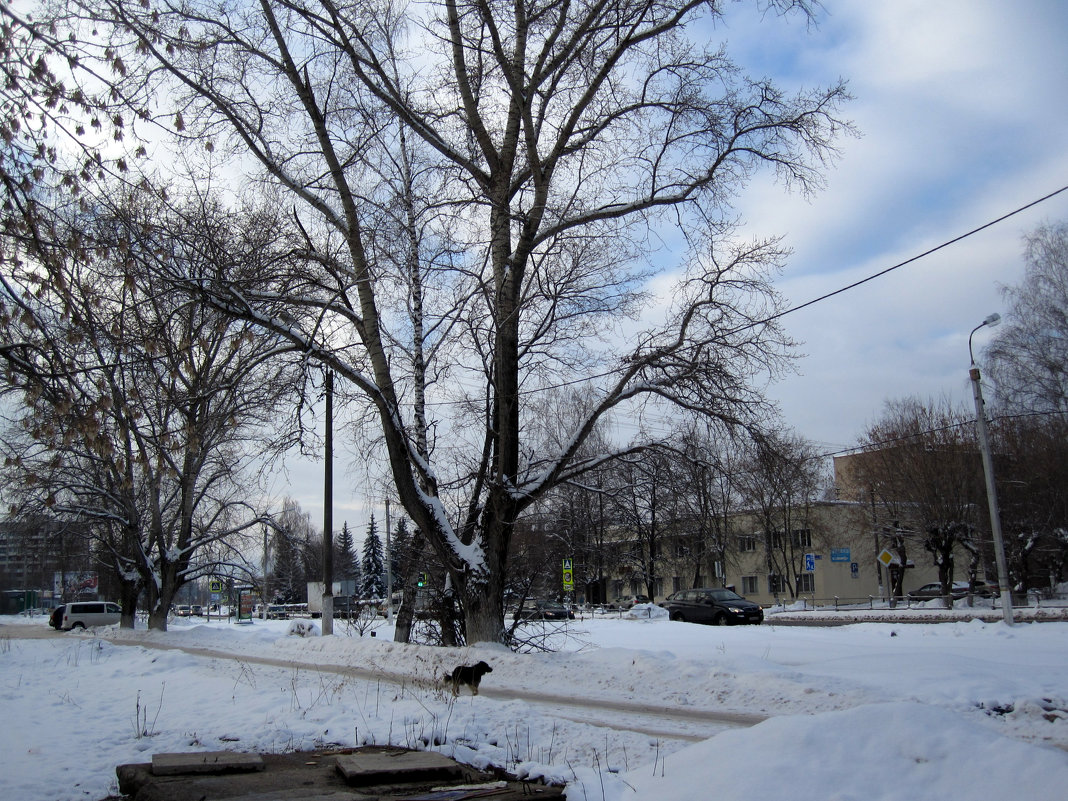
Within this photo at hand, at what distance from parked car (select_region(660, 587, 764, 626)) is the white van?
29.3 m

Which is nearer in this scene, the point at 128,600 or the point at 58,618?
the point at 128,600

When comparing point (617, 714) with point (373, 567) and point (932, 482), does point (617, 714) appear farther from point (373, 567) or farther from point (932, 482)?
point (373, 567)

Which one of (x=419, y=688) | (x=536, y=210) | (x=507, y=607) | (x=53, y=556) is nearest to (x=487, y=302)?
(x=536, y=210)

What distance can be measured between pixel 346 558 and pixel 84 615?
162ft

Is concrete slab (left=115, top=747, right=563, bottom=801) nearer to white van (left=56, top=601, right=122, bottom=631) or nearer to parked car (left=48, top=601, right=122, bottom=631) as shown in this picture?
white van (left=56, top=601, right=122, bottom=631)

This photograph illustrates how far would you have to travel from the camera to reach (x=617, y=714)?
10945mm

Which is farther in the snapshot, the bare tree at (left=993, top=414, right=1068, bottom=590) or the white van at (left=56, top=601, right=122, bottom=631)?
the white van at (left=56, top=601, right=122, bottom=631)

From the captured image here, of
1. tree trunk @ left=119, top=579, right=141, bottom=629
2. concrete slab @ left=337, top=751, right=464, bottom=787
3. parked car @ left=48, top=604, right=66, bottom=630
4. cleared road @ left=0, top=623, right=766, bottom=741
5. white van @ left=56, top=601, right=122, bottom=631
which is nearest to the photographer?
concrete slab @ left=337, top=751, right=464, bottom=787

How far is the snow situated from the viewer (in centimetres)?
557

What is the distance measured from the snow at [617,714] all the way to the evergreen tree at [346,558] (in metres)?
70.2

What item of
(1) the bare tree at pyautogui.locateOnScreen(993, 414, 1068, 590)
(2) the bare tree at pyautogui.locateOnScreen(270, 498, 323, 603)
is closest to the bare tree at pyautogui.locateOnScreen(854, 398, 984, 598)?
(1) the bare tree at pyautogui.locateOnScreen(993, 414, 1068, 590)

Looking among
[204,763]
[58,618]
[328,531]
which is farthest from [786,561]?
[204,763]

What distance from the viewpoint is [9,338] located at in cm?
705

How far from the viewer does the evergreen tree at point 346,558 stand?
90.2 m
